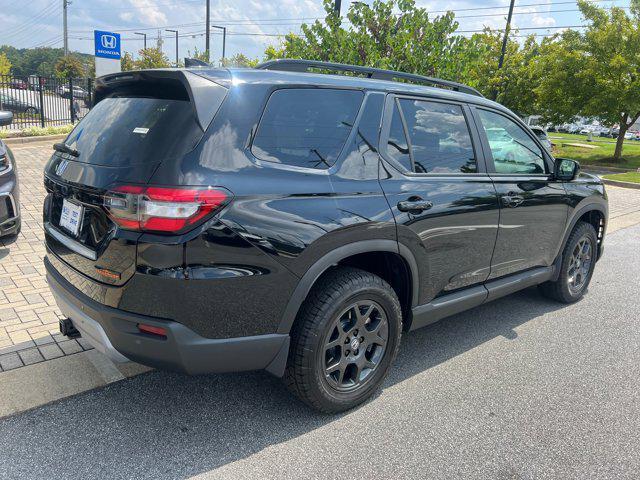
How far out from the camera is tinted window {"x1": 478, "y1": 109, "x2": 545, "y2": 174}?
148 inches

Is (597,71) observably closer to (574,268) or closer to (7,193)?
(574,268)

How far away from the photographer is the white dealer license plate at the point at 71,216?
101 inches

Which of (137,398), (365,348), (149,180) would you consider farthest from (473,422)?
(149,180)

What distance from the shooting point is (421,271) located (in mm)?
3152

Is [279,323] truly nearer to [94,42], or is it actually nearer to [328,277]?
[328,277]

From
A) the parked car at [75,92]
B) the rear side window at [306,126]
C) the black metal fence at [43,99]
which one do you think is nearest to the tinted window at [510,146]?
the rear side window at [306,126]

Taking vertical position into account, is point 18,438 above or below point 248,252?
below

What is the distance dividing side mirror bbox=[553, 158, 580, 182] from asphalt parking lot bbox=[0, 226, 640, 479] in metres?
1.40

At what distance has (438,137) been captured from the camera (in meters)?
3.36

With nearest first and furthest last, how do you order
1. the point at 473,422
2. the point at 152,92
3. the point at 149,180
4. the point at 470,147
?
the point at 149,180
the point at 152,92
the point at 473,422
the point at 470,147

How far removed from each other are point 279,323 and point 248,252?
415 millimetres

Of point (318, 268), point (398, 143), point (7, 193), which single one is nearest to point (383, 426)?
point (318, 268)

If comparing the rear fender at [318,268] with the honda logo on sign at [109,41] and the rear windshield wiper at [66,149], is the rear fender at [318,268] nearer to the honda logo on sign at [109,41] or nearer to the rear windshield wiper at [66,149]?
the rear windshield wiper at [66,149]

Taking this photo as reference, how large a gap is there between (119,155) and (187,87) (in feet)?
1.50
